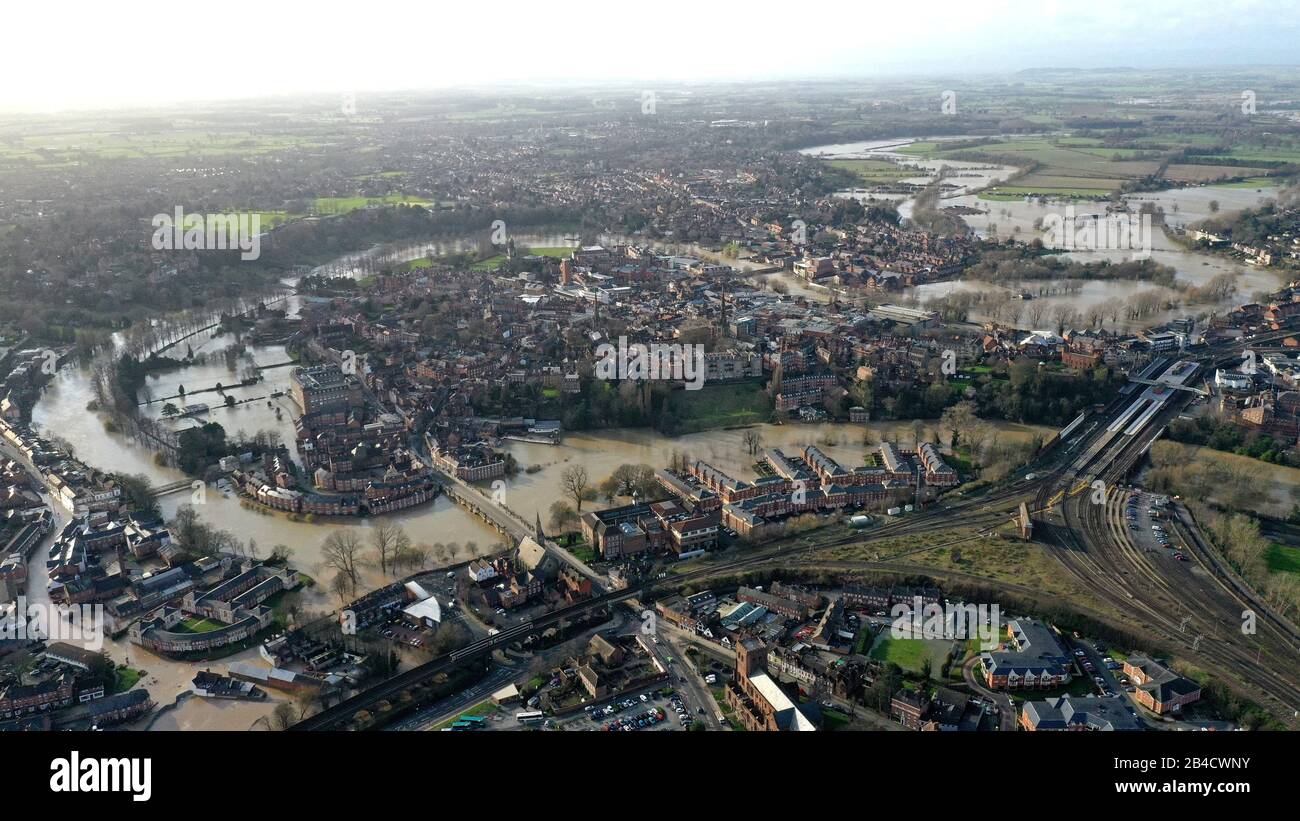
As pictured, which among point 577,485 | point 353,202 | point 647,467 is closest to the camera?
point 577,485

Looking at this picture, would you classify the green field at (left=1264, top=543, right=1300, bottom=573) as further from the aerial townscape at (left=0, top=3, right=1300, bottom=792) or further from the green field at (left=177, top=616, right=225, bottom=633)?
the green field at (left=177, top=616, right=225, bottom=633)

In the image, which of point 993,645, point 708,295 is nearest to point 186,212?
point 708,295

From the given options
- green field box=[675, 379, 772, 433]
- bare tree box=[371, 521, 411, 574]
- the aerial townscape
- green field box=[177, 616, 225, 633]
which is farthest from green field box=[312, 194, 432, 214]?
green field box=[177, 616, 225, 633]

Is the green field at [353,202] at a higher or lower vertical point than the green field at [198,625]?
higher

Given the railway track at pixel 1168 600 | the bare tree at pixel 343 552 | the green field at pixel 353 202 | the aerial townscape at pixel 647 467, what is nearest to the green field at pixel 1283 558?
the aerial townscape at pixel 647 467

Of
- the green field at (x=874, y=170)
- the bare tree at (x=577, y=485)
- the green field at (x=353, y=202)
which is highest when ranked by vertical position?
the green field at (x=874, y=170)

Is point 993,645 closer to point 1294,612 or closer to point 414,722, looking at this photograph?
point 1294,612

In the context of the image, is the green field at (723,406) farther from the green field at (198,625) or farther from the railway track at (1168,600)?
the green field at (198,625)

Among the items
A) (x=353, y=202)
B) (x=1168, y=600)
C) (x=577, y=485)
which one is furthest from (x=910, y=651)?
(x=353, y=202)

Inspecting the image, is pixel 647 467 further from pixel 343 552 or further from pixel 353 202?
pixel 353 202
